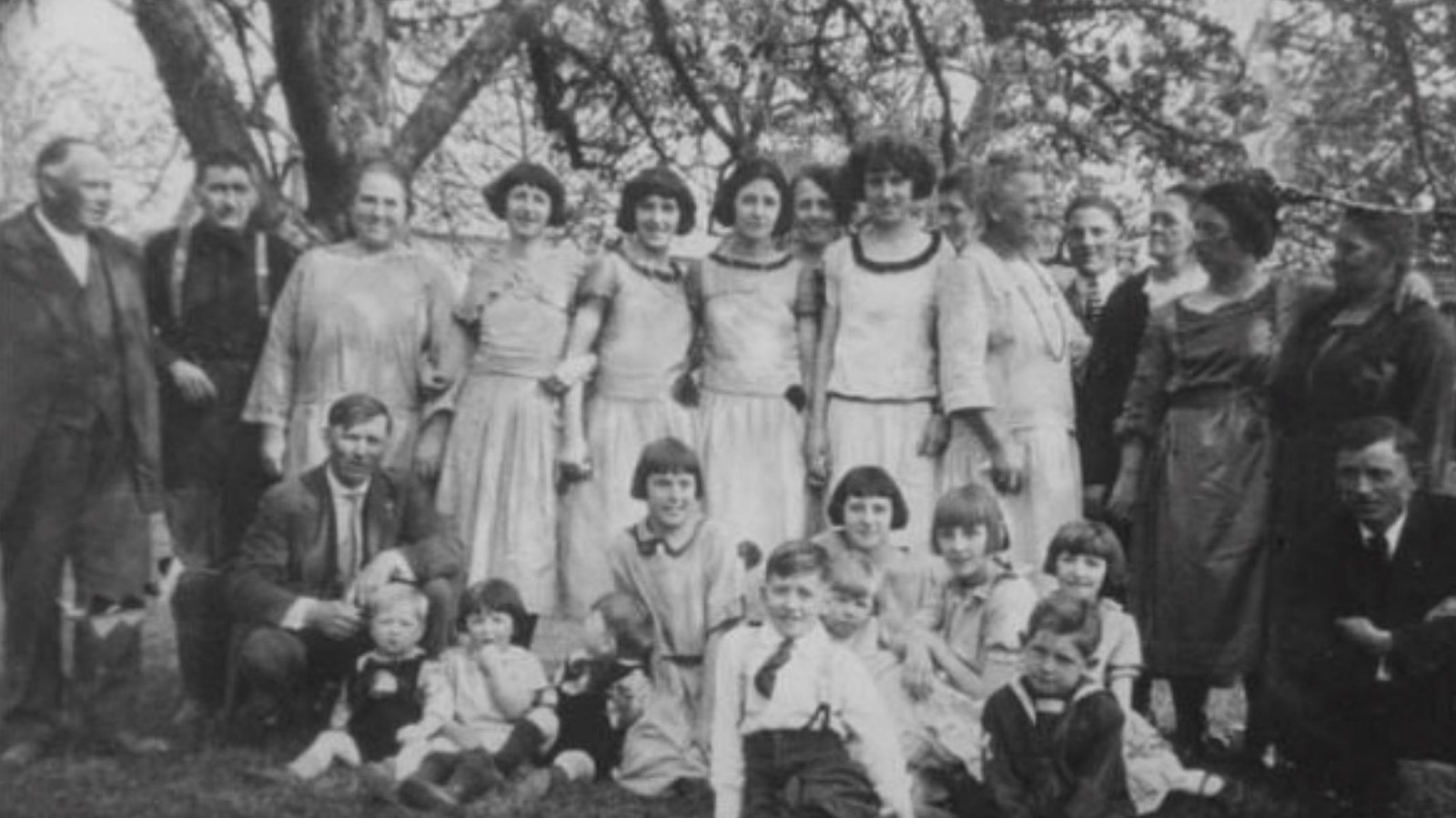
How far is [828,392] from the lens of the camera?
642 cm

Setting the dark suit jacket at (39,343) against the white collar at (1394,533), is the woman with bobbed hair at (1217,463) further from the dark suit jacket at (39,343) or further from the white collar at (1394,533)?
the dark suit jacket at (39,343)

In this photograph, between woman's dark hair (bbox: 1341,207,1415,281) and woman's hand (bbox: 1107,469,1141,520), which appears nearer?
woman's dark hair (bbox: 1341,207,1415,281)

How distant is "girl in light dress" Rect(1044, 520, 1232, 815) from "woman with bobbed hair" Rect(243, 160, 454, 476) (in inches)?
90.3

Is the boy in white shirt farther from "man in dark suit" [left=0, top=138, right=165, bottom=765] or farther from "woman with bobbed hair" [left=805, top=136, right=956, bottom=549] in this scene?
"man in dark suit" [left=0, top=138, right=165, bottom=765]

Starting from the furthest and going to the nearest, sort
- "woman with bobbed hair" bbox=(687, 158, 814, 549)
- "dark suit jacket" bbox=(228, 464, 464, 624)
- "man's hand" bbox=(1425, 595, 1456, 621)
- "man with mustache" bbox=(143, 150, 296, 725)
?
"man with mustache" bbox=(143, 150, 296, 725) < "woman with bobbed hair" bbox=(687, 158, 814, 549) < "dark suit jacket" bbox=(228, 464, 464, 624) < "man's hand" bbox=(1425, 595, 1456, 621)

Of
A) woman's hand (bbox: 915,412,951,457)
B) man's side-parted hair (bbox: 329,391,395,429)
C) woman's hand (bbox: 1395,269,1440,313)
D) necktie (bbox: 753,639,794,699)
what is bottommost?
necktie (bbox: 753,639,794,699)

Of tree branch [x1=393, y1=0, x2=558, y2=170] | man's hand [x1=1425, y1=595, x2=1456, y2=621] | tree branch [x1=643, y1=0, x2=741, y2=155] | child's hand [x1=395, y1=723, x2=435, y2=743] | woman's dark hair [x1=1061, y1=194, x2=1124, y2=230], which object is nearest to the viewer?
man's hand [x1=1425, y1=595, x2=1456, y2=621]

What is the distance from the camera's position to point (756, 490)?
21.2 ft

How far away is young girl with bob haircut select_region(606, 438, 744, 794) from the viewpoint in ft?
19.8

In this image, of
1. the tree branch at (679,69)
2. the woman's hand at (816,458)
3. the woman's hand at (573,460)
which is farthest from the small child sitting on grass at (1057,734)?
the tree branch at (679,69)

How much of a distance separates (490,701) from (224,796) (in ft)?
2.76

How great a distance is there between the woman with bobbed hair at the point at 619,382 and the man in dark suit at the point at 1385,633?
2207mm

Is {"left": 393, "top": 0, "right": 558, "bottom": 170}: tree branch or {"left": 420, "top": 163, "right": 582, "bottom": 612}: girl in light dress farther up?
{"left": 393, "top": 0, "right": 558, "bottom": 170}: tree branch

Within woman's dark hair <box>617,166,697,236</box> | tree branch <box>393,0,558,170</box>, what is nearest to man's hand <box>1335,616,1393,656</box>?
woman's dark hair <box>617,166,697,236</box>
